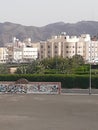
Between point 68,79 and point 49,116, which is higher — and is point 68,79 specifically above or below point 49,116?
above

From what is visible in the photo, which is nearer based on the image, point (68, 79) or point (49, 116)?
point (49, 116)

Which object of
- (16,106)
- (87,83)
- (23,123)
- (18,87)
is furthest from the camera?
(87,83)

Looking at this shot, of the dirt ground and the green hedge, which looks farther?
the green hedge

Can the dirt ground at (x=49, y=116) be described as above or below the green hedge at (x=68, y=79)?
below

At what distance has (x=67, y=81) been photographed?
67.1 m

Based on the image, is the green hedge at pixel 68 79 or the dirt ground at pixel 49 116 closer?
the dirt ground at pixel 49 116

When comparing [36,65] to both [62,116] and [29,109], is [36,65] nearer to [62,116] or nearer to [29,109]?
[29,109]

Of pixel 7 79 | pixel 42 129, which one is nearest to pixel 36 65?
pixel 7 79

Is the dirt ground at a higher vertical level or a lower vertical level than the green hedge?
lower

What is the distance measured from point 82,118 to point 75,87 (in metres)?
34.7

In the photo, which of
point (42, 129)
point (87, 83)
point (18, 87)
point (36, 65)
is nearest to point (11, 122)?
point (42, 129)

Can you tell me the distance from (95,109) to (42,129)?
44.6ft

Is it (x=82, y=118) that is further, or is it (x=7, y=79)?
(x=7, y=79)

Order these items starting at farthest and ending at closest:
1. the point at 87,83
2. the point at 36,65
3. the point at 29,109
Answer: the point at 36,65
the point at 87,83
the point at 29,109
